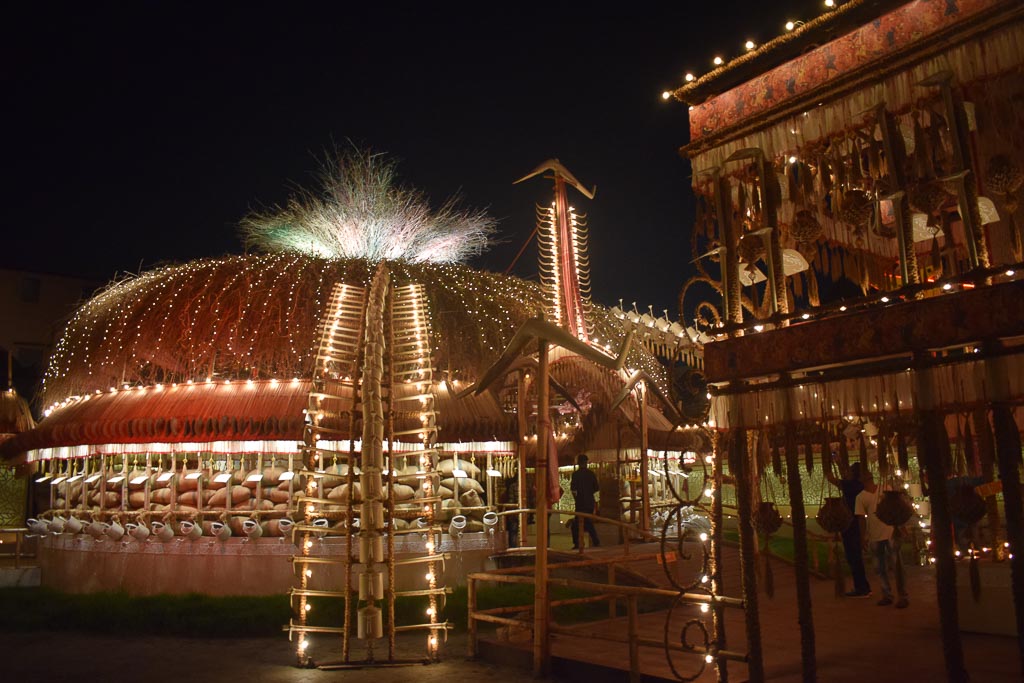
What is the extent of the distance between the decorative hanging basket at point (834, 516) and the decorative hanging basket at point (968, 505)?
2.88ft

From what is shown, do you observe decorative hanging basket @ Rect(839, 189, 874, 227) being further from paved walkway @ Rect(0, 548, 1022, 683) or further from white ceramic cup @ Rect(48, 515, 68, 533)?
white ceramic cup @ Rect(48, 515, 68, 533)

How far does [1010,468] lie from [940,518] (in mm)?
481

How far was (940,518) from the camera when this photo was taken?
15.6ft

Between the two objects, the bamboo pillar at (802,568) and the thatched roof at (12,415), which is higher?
the thatched roof at (12,415)

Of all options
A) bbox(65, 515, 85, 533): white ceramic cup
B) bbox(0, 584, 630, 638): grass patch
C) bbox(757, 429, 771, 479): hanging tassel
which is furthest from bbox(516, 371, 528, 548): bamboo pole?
bbox(65, 515, 85, 533): white ceramic cup

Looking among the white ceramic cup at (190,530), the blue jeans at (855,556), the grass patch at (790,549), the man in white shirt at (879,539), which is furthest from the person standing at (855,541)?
the white ceramic cup at (190,530)

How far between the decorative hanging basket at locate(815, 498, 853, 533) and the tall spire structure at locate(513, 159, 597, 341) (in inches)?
290

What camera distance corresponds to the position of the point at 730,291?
6020 mm

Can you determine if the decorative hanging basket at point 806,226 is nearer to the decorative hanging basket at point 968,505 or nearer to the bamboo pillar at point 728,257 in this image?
the bamboo pillar at point 728,257

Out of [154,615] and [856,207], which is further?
[154,615]

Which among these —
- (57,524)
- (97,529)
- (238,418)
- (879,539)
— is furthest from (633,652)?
(57,524)

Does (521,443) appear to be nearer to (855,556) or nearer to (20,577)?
(855,556)

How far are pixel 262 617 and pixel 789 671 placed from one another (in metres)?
6.75

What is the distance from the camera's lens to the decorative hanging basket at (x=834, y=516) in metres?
5.97
